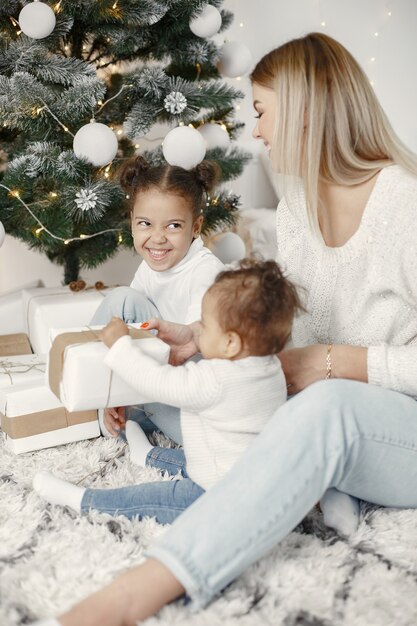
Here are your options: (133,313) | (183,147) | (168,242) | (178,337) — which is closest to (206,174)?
(183,147)

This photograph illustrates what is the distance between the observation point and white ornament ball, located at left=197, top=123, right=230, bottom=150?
216cm

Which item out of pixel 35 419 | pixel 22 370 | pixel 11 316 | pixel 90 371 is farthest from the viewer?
pixel 11 316

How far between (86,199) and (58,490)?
38.7 inches

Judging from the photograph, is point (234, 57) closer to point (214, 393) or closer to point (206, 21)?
point (206, 21)

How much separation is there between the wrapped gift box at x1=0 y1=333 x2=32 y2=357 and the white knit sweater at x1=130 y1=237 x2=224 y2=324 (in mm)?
502

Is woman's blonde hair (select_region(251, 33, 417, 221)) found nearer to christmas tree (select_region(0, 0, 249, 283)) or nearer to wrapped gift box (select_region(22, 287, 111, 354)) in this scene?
christmas tree (select_region(0, 0, 249, 283))

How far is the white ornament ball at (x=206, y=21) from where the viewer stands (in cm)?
204

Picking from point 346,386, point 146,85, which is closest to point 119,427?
point 346,386

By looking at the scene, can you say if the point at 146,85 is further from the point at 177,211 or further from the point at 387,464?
the point at 387,464

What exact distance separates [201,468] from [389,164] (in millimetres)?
631

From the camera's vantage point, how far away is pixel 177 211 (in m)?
1.69

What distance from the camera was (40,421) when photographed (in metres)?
1.52

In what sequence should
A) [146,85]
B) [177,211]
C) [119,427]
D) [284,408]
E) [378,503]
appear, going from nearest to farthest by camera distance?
1. [284,408]
2. [378,503]
3. [119,427]
4. [177,211]
5. [146,85]

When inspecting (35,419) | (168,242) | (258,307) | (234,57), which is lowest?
(35,419)
